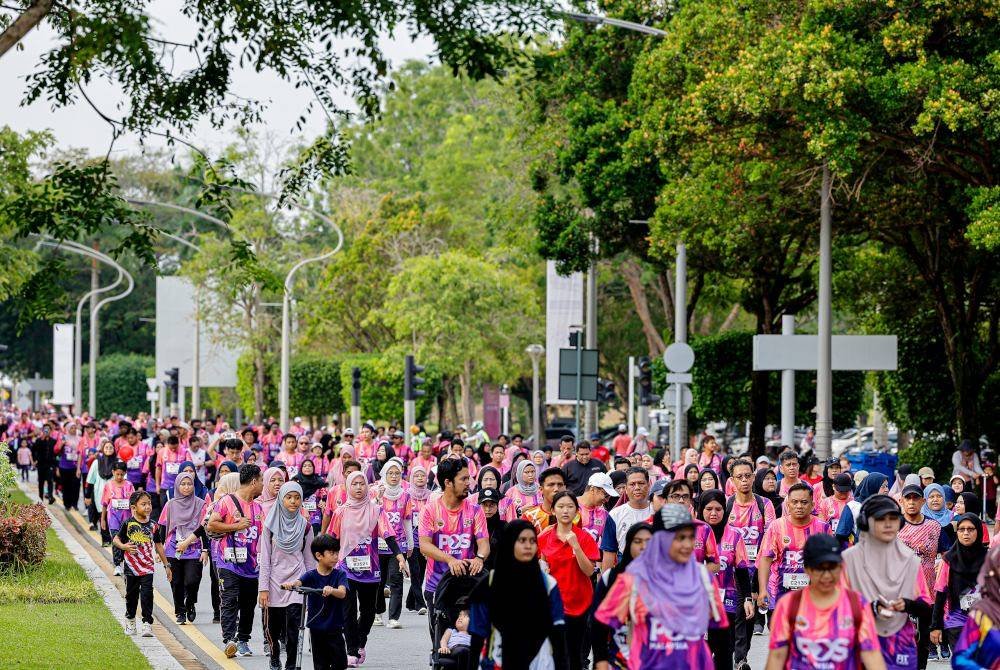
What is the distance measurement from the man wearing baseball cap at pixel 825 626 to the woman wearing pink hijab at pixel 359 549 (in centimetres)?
618

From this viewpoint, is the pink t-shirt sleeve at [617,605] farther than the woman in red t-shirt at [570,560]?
No

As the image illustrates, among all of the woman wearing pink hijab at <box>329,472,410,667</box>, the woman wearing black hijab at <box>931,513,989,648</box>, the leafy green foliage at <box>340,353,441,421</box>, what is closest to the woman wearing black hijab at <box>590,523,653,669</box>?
the woman wearing black hijab at <box>931,513,989,648</box>

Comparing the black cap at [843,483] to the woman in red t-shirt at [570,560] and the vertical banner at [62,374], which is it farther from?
the vertical banner at [62,374]

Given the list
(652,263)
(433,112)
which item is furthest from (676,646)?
(433,112)

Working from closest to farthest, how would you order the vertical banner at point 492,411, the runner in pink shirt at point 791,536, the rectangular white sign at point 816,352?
the runner in pink shirt at point 791,536 < the rectangular white sign at point 816,352 < the vertical banner at point 492,411

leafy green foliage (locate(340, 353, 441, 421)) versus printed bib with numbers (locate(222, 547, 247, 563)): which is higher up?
leafy green foliage (locate(340, 353, 441, 421))

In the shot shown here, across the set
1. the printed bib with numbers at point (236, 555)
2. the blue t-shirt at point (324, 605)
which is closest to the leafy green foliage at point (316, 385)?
the printed bib with numbers at point (236, 555)

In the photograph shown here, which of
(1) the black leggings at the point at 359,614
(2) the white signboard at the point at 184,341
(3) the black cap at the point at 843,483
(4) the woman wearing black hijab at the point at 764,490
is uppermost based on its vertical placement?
(2) the white signboard at the point at 184,341

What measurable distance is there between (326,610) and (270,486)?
282cm

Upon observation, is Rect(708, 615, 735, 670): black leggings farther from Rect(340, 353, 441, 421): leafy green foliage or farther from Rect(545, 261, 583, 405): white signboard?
Rect(340, 353, 441, 421): leafy green foliage

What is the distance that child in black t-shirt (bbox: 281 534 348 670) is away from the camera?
12.3 m

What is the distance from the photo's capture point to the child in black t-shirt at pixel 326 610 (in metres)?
12.3

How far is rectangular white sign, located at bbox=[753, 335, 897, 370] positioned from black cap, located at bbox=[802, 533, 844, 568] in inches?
705

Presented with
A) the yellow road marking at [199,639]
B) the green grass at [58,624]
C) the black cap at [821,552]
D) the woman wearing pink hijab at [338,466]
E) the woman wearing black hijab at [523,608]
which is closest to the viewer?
the black cap at [821,552]
